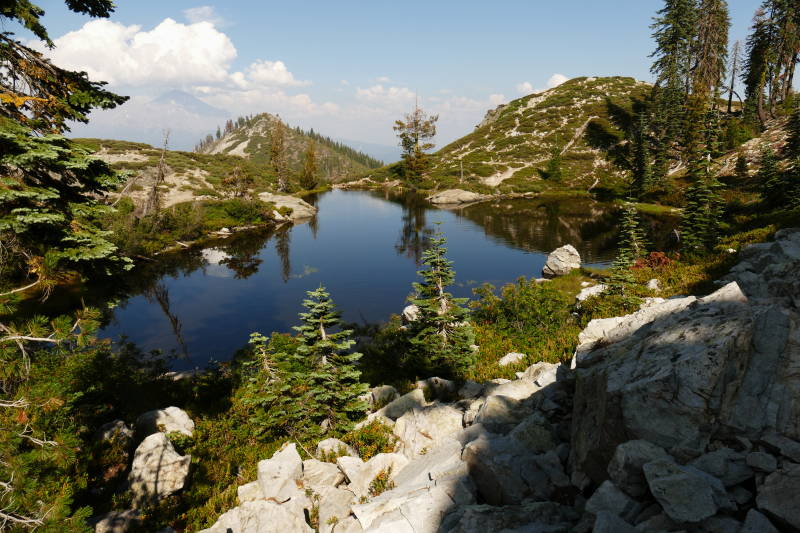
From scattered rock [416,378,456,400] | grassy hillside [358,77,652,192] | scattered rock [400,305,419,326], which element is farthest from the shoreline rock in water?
grassy hillside [358,77,652,192]

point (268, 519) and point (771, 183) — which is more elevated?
point (771, 183)

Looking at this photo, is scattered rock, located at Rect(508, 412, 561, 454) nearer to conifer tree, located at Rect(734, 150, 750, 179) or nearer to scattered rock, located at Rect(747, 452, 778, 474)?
scattered rock, located at Rect(747, 452, 778, 474)

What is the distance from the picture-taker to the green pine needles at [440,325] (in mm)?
13203

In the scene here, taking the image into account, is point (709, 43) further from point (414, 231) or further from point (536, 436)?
point (536, 436)

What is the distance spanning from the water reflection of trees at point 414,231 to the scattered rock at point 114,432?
2228 cm

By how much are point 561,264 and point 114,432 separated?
26.9m

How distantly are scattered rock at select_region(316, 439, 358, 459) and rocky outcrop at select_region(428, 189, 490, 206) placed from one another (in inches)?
2513

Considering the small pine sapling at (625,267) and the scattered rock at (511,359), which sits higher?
the small pine sapling at (625,267)

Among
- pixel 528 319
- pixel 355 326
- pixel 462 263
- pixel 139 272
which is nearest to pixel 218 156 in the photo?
pixel 139 272

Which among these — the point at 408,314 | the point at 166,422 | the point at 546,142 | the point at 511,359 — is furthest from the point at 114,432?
the point at 546,142

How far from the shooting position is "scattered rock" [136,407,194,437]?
11.2 metres

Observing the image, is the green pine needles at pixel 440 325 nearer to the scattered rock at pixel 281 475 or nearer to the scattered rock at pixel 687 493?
the scattered rock at pixel 281 475

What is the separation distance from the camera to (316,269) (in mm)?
32219

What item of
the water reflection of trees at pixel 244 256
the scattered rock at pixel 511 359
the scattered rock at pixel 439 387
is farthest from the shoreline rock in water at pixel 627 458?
the water reflection of trees at pixel 244 256
